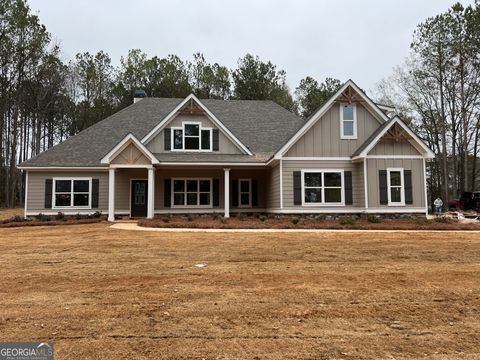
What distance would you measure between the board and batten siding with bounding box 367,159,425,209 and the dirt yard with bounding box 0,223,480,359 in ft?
23.6

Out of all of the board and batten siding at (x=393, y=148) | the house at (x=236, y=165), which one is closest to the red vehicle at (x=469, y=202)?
the house at (x=236, y=165)

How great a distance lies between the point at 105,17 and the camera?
79.5 ft

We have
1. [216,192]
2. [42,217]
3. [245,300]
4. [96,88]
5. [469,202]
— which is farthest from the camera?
[96,88]

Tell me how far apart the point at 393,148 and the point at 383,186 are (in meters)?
1.74

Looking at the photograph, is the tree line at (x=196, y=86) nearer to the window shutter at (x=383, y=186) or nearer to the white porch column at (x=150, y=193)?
the window shutter at (x=383, y=186)

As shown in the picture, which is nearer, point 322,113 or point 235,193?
point 322,113

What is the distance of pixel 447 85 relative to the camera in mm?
29484

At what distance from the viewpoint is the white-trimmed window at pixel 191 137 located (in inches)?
794

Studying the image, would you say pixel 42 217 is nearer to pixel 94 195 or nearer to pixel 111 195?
pixel 94 195

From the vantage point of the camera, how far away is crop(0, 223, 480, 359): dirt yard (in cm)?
405

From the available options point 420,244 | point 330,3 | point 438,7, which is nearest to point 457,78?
point 438,7

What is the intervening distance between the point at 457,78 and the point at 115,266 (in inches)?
1152

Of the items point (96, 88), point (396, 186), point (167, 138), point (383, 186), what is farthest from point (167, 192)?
point (96, 88)

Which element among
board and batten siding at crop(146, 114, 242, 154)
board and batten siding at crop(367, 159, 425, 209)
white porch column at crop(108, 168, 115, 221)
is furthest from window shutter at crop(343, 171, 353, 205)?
white porch column at crop(108, 168, 115, 221)
